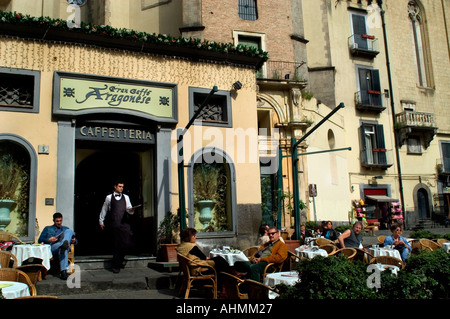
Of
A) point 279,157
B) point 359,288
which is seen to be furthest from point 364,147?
point 359,288

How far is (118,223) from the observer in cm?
954

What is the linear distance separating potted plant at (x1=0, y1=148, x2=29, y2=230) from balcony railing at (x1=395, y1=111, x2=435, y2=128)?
22.7 meters

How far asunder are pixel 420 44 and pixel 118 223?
2661cm

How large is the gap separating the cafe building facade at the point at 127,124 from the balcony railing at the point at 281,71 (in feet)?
27.7

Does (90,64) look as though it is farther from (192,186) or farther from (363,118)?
(363,118)

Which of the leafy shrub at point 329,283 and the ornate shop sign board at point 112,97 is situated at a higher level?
the ornate shop sign board at point 112,97

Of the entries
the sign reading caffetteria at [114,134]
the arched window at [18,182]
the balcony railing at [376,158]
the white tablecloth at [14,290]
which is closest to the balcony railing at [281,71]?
the balcony railing at [376,158]

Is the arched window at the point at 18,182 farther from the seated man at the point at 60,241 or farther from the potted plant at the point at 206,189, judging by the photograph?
the potted plant at the point at 206,189

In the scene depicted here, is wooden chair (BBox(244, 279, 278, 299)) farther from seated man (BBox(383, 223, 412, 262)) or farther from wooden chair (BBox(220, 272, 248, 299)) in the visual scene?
seated man (BBox(383, 223, 412, 262))

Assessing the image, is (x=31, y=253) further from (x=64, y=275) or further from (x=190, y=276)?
(x=190, y=276)

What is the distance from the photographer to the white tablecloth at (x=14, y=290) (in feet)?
15.6

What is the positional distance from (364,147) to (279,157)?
8549 mm

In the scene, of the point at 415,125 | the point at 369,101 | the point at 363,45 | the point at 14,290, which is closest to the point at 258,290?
the point at 14,290

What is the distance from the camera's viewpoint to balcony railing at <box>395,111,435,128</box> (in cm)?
2661
